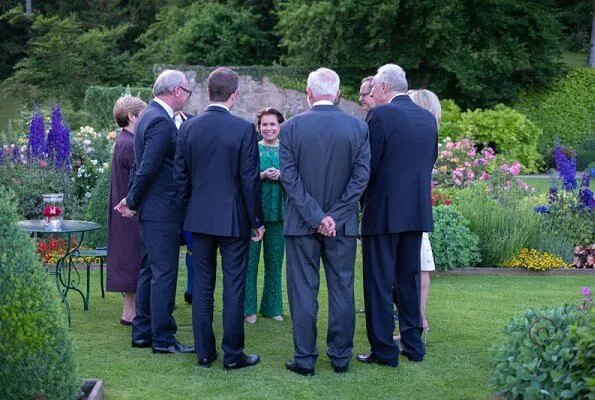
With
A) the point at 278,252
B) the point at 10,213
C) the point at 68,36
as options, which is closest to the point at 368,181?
the point at 278,252

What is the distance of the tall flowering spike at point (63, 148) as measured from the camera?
1062cm

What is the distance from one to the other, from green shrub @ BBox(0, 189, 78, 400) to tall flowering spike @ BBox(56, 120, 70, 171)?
6028 mm

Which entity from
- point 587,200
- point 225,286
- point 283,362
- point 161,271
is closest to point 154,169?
point 161,271

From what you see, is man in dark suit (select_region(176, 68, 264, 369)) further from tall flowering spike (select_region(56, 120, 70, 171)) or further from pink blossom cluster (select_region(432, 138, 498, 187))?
pink blossom cluster (select_region(432, 138, 498, 187))

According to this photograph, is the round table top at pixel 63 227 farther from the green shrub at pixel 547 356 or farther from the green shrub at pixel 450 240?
the green shrub at pixel 450 240

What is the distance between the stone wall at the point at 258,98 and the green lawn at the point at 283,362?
1575 cm

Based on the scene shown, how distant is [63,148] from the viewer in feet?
35.1

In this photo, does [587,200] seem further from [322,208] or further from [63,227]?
[63,227]

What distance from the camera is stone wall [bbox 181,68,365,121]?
23781 millimetres

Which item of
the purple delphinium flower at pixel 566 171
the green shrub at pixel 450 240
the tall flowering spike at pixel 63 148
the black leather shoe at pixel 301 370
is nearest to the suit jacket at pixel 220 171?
the black leather shoe at pixel 301 370

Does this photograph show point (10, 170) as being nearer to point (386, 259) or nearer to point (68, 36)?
point (386, 259)

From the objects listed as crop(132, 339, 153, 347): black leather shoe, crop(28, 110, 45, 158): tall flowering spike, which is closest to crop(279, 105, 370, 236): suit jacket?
crop(132, 339, 153, 347): black leather shoe

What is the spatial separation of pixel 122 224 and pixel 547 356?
3.46m

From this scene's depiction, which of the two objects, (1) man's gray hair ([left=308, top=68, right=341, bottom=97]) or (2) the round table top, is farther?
(2) the round table top
